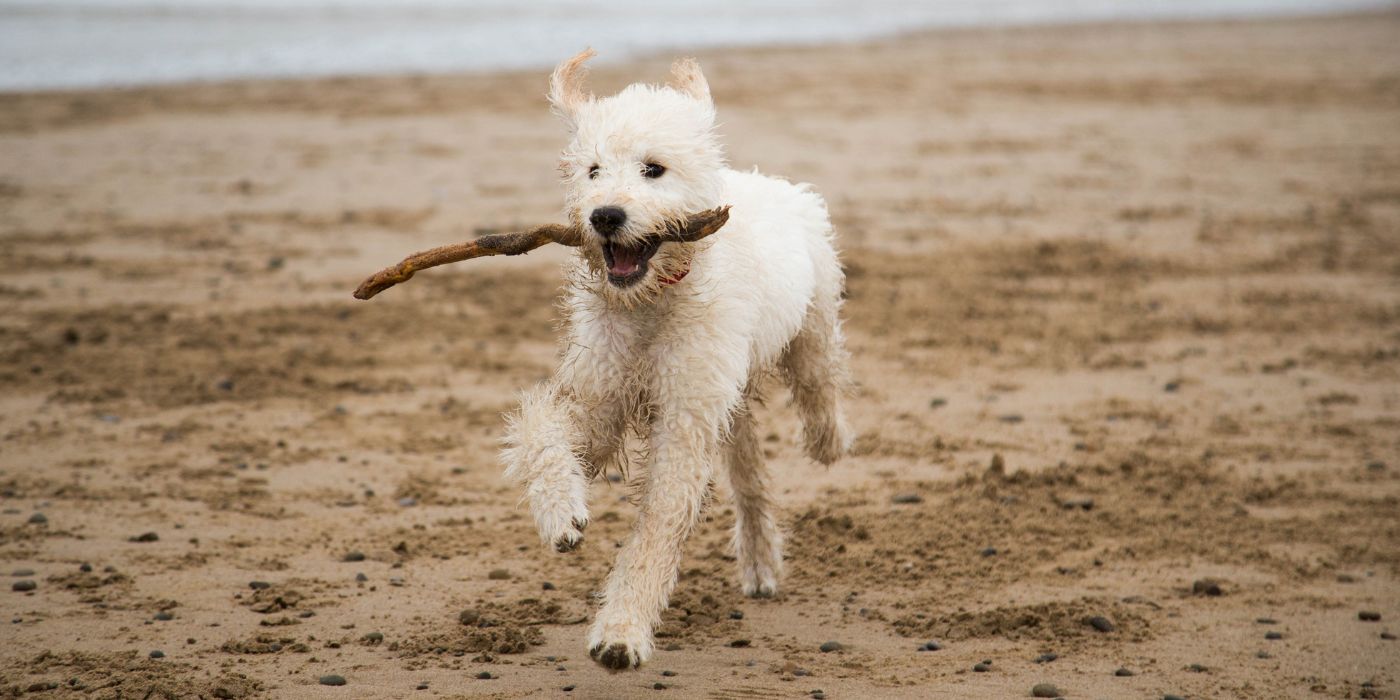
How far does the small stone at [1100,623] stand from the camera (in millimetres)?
5102

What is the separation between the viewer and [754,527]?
550 centimetres

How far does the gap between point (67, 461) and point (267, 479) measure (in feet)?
3.25

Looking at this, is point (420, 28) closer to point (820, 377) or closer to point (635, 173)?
point (820, 377)

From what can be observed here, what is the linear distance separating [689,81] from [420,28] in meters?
24.5

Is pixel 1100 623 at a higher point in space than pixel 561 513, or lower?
lower

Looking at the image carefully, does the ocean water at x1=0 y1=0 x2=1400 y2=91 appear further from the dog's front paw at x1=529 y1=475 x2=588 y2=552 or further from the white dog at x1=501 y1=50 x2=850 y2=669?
the dog's front paw at x1=529 y1=475 x2=588 y2=552

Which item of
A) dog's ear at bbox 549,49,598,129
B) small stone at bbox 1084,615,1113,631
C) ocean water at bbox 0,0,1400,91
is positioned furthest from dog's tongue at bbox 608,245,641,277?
ocean water at bbox 0,0,1400,91

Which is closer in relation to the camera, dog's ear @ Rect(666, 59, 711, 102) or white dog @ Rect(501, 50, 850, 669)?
white dog @ Rect(501, 50, 850, 669)

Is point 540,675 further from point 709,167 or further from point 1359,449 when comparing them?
point 1359,449

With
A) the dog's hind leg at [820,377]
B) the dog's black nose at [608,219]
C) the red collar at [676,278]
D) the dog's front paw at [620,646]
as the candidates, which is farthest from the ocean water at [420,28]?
the dog's front paw at [620,646]

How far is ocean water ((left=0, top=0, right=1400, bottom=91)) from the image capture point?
21453mm

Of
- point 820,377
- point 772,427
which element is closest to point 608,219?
point 820,377

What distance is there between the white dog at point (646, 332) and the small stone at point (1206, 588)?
1977 mm

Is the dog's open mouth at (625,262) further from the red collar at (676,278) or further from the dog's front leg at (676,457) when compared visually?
the dog's front leg at (676,457)
